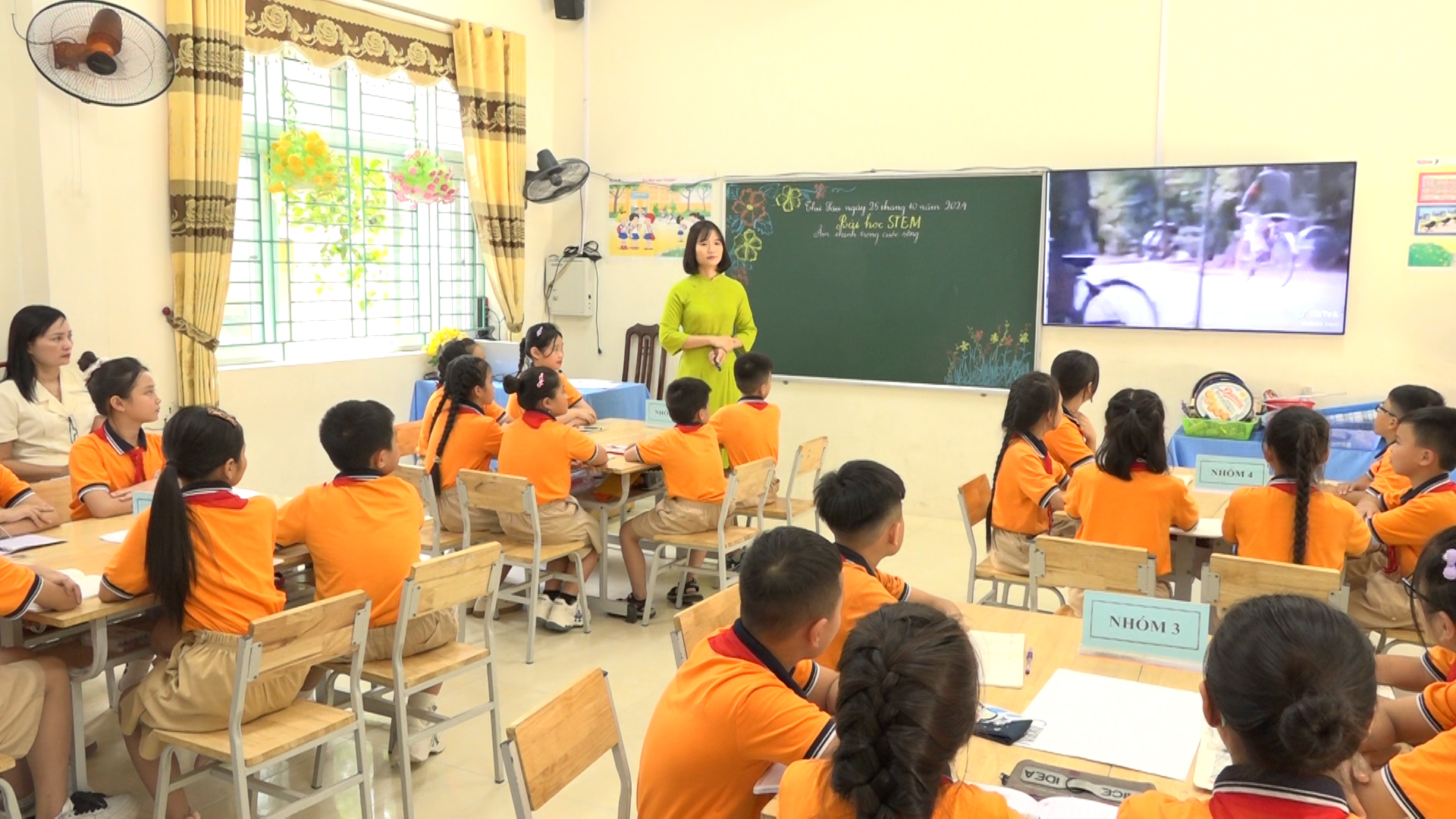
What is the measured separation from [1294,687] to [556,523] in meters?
3.33

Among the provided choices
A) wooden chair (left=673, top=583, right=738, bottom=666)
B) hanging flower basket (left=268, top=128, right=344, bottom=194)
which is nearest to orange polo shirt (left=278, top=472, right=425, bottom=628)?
wooden chair (left=673, top=583, right=738, bottom=666)

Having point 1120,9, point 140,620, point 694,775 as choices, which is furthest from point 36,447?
point 1120,9

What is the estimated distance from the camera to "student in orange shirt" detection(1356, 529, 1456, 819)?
1.52 m

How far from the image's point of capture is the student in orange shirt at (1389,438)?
3541 mm

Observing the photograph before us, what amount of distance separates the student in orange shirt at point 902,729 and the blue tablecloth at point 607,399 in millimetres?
4772

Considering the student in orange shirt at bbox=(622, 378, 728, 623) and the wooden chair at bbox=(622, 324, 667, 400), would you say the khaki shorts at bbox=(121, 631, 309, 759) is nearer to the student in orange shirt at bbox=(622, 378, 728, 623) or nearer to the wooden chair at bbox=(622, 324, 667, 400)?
the student in orange shirt at bbox=(622, 378, 728, 623)

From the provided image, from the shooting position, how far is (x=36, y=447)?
416cm

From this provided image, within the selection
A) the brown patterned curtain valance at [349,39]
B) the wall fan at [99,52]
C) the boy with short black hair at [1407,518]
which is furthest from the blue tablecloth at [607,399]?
the boy with short black hair at [1407,518]

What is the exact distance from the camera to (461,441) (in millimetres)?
4348

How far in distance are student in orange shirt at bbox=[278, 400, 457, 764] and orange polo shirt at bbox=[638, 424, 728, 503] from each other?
150 centimetres

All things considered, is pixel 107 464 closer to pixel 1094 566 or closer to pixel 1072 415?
pixel 1094 566

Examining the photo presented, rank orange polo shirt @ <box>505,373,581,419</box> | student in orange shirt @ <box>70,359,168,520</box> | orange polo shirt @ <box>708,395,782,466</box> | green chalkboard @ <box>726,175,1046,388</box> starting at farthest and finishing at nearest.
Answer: green chalkboard @ <box>726,175,1046,388</box>
orange polo shirt @ <box>505,373,581,419</box>
orange polo shirt @ <box>708,395,782,466</box>
student in orange shirt @ <box>70,359,168,520</box>

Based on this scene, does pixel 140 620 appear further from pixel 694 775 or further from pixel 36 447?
pixel 694 775

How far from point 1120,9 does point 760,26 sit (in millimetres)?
2197
